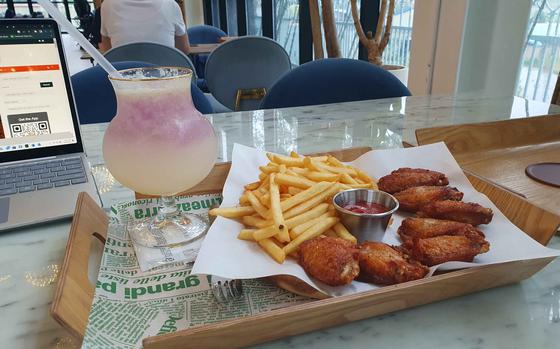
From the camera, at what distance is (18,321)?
52cm

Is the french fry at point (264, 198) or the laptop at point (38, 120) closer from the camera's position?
the french fry at point (264, 198)

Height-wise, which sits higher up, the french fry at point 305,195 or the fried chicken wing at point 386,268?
the french fry at point 305,195

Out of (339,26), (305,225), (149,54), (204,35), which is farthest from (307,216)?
(204,35)

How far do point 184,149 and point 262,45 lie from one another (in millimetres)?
2121

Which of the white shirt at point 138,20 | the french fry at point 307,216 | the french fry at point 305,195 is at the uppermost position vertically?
the white shirt at point 138,20

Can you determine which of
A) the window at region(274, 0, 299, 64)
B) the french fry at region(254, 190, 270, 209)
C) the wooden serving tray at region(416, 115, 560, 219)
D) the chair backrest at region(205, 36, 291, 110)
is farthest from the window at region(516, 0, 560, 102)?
the window at region(274, 0, 299, 64)

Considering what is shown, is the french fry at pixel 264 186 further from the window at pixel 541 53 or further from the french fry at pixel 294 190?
the window at pixel 541 53

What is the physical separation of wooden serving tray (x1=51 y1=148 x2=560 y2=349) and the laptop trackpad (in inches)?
8.0

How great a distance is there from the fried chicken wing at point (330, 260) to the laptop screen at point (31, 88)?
0.61m

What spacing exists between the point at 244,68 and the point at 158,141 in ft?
6.97

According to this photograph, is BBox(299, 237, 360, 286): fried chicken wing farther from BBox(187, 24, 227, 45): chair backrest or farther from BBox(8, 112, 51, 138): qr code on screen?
BBox(187, 24, 227, 45): chair backrest

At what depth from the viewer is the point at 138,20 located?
2.78 meters

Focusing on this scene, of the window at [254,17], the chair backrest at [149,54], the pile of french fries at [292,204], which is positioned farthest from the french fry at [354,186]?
the window at [254,17]

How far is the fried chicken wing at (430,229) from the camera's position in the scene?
1.95 feet
